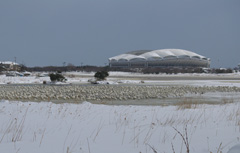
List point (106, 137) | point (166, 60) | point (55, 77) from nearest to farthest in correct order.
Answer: point (106, 137), point (55, 77), point (166, 60)

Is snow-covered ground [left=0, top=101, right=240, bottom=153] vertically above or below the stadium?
below

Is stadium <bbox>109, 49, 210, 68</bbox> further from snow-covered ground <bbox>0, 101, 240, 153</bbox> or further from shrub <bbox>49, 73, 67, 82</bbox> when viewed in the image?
snow-covered ground <bbox>0, 101, 240, 153</bbox>

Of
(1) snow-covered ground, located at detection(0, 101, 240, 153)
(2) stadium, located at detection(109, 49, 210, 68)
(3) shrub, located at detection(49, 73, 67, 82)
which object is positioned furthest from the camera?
(2) stadium, located at detection(109, 49, 210, 68)

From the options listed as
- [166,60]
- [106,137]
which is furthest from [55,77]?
[166,60]

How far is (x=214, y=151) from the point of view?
424cm

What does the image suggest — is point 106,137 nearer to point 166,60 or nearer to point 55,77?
point 55,77

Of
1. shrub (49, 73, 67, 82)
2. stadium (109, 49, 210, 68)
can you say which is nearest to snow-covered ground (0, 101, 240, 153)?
shrub (49, 73, 67, 82)

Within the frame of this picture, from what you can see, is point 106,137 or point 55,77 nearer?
point 106,137

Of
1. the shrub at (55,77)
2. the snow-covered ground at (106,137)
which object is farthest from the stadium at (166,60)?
the snow-covered ground at (106,137)

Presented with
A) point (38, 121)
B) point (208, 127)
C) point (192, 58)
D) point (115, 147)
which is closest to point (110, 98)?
point (38, 121)

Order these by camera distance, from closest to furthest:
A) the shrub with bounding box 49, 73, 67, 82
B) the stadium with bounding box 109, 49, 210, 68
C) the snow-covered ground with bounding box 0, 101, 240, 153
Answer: the snow-covered ground with bounding box 0, 101, 240, 153, the shrub with bounding box 49, 73, 67, 82, the stadium with bounding box 109, 49, 210, 68

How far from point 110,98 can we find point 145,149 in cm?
1277

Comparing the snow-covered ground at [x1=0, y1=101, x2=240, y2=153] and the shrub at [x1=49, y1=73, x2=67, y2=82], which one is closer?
the snow-covered ground at [x1=0, y1=101, x2=240, y2=153]

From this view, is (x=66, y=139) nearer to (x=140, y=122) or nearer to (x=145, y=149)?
(x=145, y=149)
